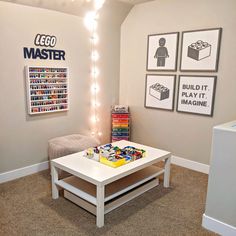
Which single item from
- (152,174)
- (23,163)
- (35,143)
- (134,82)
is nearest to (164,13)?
(134,82)

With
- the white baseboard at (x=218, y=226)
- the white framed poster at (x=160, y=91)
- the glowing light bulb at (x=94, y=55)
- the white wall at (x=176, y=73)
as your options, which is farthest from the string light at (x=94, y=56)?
the white baseboard at (x=218, y=226)

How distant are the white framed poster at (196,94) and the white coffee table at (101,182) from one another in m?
0.88

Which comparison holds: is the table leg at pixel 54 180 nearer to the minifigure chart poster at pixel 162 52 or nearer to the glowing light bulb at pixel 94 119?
the glowing light bulb at pixel 94 119

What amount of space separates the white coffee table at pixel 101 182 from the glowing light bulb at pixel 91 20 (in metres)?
1.96

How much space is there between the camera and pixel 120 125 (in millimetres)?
3988

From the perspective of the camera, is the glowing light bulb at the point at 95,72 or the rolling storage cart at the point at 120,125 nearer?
the glowing light bulb at the point at 95,72

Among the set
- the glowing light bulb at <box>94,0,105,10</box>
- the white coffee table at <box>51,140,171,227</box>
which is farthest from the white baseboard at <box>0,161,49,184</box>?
the glowing light bulb at <box>94,0,105,10</box>

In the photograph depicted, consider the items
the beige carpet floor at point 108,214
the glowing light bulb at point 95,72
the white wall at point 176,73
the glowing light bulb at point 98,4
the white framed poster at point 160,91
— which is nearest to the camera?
the beige carpet floor at point 108,214

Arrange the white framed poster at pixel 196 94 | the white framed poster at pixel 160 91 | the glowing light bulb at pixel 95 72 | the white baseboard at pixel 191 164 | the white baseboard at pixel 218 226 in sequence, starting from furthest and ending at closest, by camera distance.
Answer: the glowing light bulb at pixel 95 72 → the white framed poster at pixel 160 91 → the white baseboard at pixel 191 164 → the white framed poster at pixel 196 94 → the white baseboard at pixel 218 226

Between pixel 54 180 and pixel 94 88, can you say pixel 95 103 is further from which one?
pixel 54 180

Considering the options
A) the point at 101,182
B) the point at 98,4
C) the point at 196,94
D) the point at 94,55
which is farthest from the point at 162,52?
the point at 101,182

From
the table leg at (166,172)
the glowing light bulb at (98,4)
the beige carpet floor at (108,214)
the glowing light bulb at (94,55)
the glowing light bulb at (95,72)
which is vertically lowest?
the beige carpet floor at (108,214)

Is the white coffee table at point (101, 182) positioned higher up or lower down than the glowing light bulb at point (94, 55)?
lower down

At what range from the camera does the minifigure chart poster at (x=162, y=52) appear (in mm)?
3439
